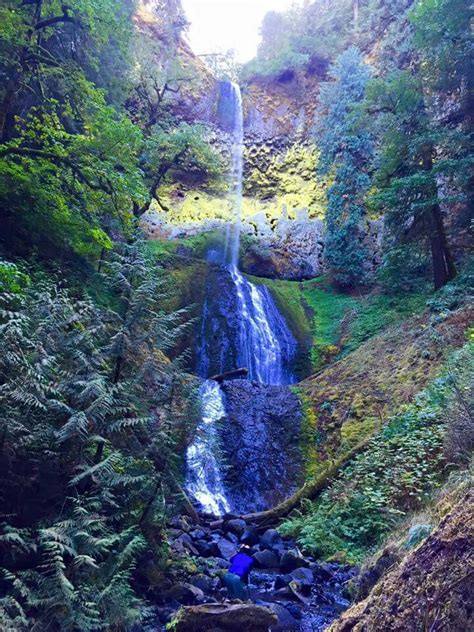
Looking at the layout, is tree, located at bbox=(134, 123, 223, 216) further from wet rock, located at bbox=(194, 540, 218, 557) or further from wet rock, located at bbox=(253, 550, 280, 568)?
wet rock, located at bbox=(253, 550, 280, 568)

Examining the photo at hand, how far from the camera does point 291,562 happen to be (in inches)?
254

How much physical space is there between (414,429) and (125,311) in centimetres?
522

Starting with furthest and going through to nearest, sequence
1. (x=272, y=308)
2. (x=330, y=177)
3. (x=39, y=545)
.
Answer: (x=330, y=177) → (x=272, y=308) → (x=39, y=545)

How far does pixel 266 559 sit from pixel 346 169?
18.7 meters

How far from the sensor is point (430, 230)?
44.2ft

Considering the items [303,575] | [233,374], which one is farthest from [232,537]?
[233,374]

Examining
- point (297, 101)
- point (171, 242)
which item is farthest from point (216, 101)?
point (171, 242)

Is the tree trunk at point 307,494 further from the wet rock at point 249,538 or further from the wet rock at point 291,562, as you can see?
the wet rock at point 291,562

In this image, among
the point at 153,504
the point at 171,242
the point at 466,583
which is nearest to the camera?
the point at 466,583

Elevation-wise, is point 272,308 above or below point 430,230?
below

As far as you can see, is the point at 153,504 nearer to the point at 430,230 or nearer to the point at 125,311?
the point at 125,311

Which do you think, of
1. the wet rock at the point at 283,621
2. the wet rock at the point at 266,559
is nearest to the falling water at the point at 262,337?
the wet rock at the point at 266,559

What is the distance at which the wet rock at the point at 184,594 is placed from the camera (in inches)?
200

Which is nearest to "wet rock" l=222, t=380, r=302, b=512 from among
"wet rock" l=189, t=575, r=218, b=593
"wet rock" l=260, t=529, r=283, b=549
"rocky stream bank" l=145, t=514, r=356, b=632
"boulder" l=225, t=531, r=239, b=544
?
"boulder" l=225, t=531, r=239, b=544
